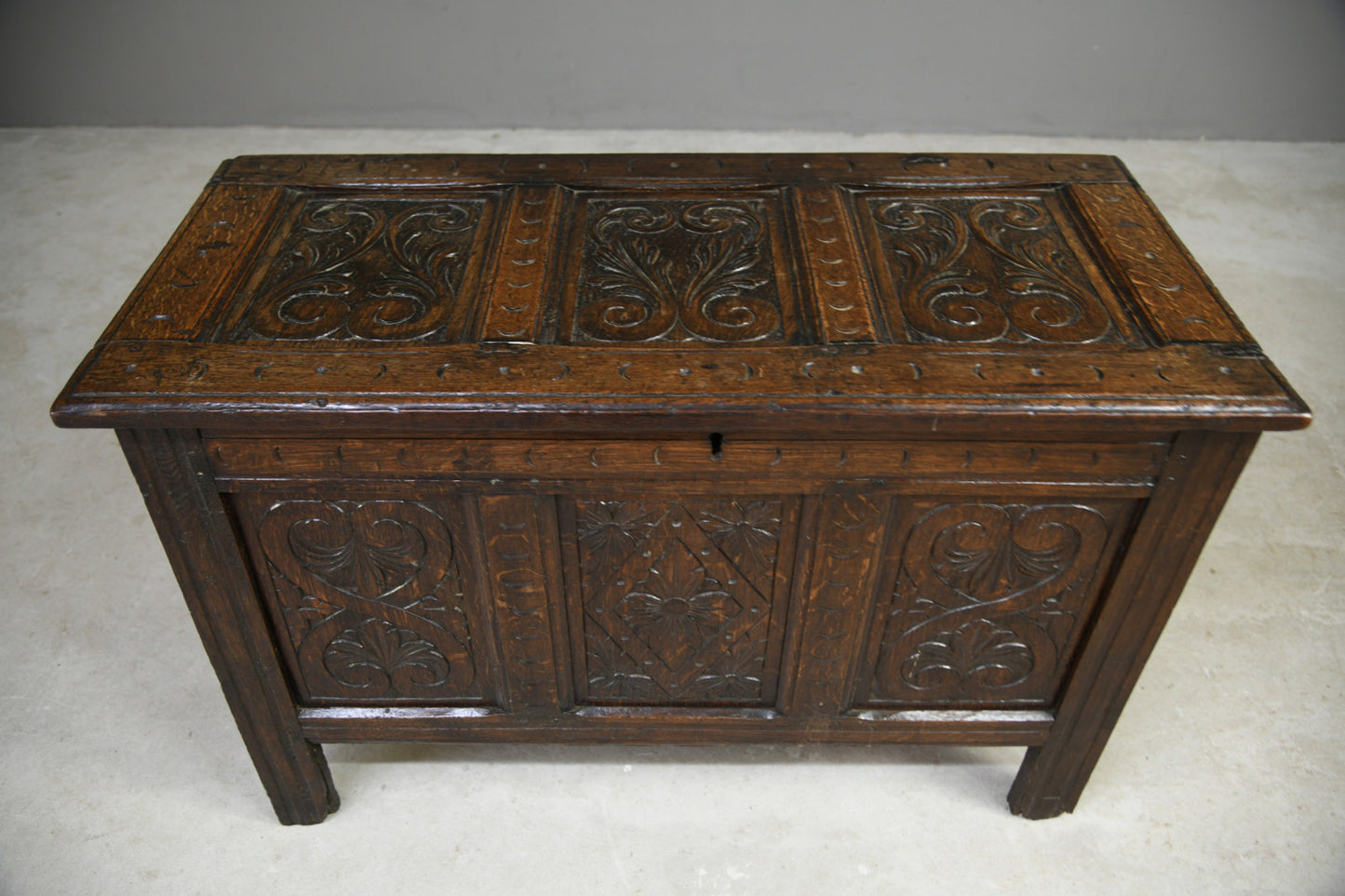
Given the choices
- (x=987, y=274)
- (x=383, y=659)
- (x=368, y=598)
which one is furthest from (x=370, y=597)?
(x=987, y=274)

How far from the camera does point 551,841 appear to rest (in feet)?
5.97

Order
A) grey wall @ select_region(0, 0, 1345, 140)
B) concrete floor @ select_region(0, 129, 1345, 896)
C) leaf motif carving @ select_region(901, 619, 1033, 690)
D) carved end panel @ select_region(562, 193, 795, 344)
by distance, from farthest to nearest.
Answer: grey wall @ select_region(0, 0, 1345, 140) < concrete floor @ select_region(0, 129, 1345, 896) < leaf motif carving @ select_region(901, 619, 1033, 690) < carved end panel @ select_region(562, 193, 795, 344)

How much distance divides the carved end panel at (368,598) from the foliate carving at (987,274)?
0.75 meters

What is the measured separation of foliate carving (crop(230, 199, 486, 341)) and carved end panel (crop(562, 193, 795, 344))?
0.19 metres

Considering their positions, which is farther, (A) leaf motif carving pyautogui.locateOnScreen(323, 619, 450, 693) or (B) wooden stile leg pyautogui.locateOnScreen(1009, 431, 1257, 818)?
(A) leaf motif carving pyautogui.locateOnScreen(323, 619, 450, 693)

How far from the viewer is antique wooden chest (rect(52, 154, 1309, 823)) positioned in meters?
1.38

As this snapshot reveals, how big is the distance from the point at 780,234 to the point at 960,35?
2.14 meters

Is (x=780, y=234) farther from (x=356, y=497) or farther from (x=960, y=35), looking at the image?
(x=960, y=35)

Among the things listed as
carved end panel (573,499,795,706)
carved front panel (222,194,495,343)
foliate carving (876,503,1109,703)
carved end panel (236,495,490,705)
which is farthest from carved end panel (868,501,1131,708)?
carved front panel (222,194,495,343)

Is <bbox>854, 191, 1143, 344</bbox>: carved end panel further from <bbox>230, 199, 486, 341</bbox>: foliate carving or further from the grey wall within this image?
the grey wall

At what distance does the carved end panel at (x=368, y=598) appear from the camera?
58.9 inches

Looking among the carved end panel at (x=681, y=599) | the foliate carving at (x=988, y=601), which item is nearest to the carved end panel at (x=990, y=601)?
the foliate carving at (x=988, y=601)

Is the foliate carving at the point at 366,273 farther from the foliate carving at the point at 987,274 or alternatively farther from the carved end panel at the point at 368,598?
the foliate carving at the point at 987,274

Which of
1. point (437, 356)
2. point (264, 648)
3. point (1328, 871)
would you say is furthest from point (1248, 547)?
point (264, 648)
